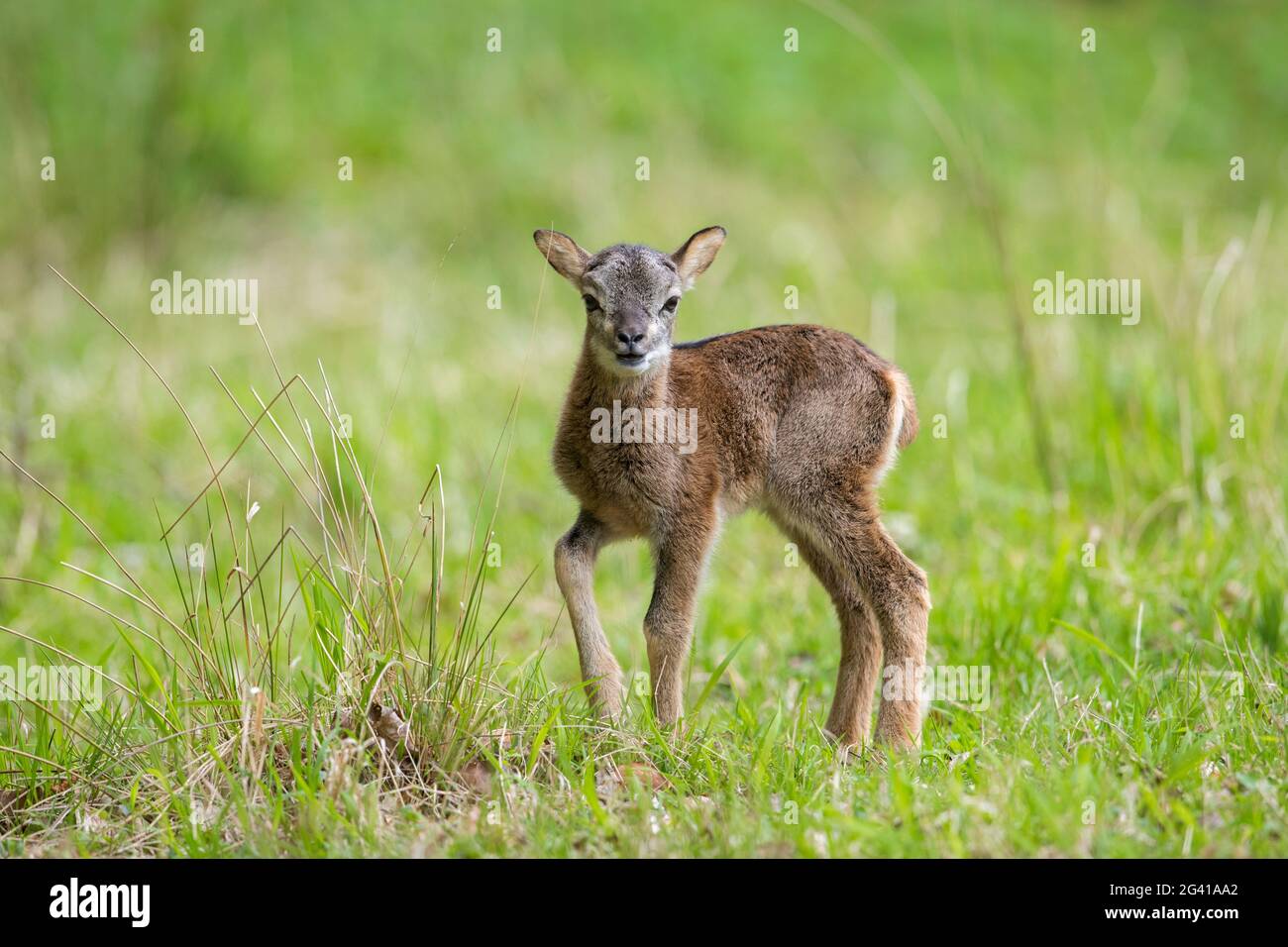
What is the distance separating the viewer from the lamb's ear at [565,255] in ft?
16.2

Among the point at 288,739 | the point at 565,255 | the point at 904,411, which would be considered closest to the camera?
the point at 288,739

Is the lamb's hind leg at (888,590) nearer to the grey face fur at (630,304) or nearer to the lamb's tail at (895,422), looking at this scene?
the lamb's tail at (895,422)

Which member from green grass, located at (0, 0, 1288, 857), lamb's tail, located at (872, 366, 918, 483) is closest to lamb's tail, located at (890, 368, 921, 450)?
lamb's tail, located at (872, 366, 918, 483)

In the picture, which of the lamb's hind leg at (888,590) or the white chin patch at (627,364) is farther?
the lamb's hind leg at (888,590)

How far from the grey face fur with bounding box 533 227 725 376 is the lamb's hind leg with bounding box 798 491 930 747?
2.78 feet

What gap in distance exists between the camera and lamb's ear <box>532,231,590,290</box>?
→ 16.2ft

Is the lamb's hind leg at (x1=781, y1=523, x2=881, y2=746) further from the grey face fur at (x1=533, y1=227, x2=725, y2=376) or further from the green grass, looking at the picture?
the grey face fur at (x1=533, y1=227, x2=725, y2=376)

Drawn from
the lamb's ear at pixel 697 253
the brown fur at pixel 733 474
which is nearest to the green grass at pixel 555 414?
the brown fur at pixel 733 474

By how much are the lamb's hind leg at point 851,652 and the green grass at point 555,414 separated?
0.86 ft

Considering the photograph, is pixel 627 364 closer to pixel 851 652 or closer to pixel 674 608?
pixel 674 608

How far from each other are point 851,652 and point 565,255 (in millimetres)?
1842

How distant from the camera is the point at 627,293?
16.0 feet

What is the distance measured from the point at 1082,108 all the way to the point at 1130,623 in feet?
36.2

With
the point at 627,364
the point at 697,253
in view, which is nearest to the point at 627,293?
the point at 627,364
